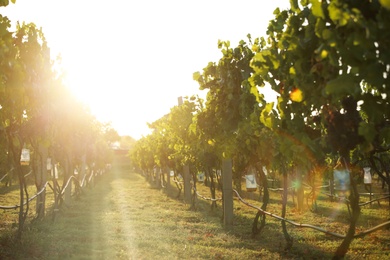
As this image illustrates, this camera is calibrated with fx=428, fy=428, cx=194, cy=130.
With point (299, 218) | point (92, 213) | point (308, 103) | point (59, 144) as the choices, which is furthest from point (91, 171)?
point (308, 103)

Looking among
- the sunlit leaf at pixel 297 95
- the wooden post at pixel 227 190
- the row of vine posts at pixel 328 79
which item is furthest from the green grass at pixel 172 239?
the sunlit leaf at pixel 297 95

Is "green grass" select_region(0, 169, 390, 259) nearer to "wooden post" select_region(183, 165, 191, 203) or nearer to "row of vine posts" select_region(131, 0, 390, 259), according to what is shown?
"row of vine posts" select_region(131, 0, 390, 259)

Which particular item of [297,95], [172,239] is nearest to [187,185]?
[172,239]

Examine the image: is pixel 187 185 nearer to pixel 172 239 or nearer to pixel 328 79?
pixel 172 239

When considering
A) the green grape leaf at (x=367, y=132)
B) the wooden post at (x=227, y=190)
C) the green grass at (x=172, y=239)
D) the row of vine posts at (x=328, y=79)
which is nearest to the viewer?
the row of vine posts at (x=328, y=79)

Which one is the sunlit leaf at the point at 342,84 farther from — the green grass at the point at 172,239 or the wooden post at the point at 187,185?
the wooden post at the point at 187,185

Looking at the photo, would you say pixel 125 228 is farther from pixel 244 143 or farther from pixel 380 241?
pixel 380 241

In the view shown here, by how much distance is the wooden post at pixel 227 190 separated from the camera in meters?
12.0

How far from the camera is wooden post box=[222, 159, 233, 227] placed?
39.3 ft

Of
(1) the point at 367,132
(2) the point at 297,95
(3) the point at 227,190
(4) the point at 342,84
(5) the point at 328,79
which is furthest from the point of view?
(3) the point at 227,190

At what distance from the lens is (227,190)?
→ 12039 mm

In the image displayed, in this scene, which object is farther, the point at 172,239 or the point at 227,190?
the point at 227,190

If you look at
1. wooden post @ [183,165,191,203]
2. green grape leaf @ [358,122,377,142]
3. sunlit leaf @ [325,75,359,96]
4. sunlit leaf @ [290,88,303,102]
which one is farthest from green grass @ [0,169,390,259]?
sunlit leaf @ [325,75,359,96]

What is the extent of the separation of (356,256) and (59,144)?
1352 centimetres
